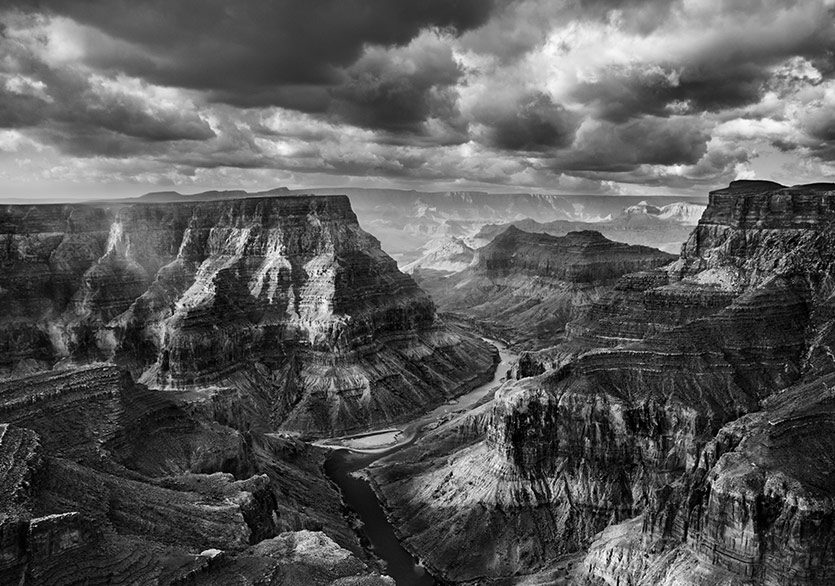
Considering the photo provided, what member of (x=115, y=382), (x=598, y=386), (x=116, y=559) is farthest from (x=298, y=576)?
(x=598, y=386)

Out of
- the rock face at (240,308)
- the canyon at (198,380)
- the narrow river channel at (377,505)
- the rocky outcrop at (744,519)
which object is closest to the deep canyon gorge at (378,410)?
the rocky outcrop at (744,519)

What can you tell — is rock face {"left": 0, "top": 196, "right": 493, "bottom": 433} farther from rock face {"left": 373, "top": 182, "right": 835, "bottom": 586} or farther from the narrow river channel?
rock face {"left": 373, "top": 182, "right": 835, "bottom": 586}

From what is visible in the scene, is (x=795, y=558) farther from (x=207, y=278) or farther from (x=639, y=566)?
(x=207, y=278)

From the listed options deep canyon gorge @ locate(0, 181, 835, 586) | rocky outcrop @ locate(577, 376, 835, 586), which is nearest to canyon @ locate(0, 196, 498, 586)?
deep canyon gorge @ locate(0, 181, 835, 586)

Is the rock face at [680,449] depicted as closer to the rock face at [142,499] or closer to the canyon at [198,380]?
the canyon at [198,380]

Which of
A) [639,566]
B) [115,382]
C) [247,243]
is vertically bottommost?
[639,566]

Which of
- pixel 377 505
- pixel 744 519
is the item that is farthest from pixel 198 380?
pixel 744 519

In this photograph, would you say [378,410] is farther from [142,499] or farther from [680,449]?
[142,499]
